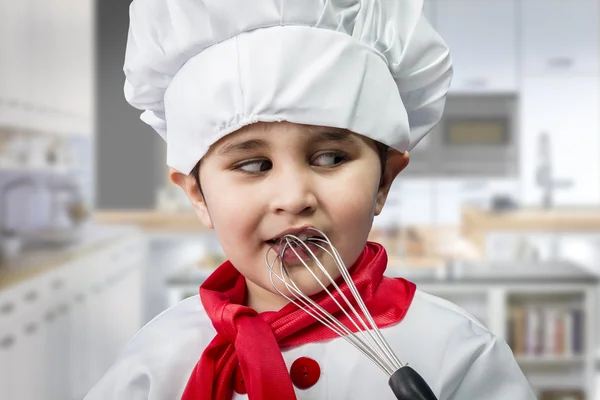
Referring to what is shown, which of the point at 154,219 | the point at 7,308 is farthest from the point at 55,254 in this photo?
the point at 154,219

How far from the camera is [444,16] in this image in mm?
3066

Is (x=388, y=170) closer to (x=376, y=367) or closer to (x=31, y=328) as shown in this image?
(x=376, y=367)

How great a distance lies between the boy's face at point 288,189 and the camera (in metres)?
0.50

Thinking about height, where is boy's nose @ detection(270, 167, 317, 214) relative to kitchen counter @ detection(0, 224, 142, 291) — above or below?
above

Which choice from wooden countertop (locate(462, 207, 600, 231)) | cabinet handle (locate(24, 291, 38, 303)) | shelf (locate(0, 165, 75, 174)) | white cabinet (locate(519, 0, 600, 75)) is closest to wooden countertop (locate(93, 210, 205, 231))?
shelf (locate(0, 165, 75, 174))

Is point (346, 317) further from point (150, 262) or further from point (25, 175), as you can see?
point (150, 262)

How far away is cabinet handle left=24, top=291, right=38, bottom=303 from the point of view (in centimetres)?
184


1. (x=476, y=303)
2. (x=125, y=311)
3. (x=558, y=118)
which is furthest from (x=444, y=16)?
(x=125, y=311)

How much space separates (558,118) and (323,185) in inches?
116

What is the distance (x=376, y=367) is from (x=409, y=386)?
0.43ft

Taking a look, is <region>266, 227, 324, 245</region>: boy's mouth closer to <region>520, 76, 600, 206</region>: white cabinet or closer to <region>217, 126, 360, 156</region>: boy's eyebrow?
<region>217, 126, 360, 156</region>: boy's eyebrow

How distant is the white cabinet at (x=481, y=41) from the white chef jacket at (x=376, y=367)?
2.66 m

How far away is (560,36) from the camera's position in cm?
314

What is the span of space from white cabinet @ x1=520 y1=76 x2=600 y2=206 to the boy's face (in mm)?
2814
